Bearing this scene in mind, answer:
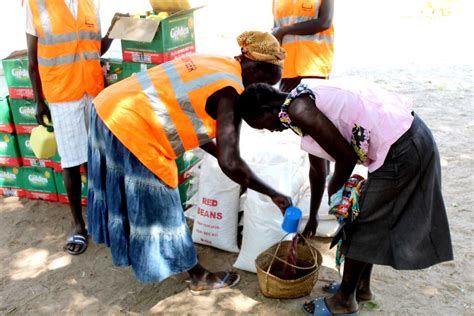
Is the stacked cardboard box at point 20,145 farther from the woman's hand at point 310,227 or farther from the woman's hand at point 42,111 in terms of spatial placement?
the woman's hand at point 310,227

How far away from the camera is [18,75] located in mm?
3865

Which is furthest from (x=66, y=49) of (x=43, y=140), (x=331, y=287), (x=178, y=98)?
(x=331, y=287)

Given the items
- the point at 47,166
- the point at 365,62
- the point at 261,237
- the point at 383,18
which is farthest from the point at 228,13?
the point at 261,237

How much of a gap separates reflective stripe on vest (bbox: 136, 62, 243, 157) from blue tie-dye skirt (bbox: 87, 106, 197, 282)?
0.83 feet

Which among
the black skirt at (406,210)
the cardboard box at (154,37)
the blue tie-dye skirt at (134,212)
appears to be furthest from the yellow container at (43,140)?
the black skirt at (406,210)

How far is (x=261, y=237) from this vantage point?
310cm

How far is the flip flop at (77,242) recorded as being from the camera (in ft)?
11.5

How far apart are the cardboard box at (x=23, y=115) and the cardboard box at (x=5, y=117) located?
3 cm

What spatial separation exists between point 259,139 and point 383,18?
8698 mm

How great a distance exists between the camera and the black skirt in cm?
225

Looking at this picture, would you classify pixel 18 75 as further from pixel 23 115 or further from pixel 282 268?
pixel 282 268

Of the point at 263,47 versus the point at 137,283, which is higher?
the point at 263,47

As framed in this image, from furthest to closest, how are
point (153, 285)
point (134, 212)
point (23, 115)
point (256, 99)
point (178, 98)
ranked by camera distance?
point (23, 115)
point (153, 285)
point (134, 212)
point (178, 98)
point (256, 99)

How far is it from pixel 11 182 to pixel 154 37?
6.43 ft
